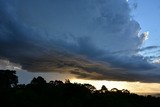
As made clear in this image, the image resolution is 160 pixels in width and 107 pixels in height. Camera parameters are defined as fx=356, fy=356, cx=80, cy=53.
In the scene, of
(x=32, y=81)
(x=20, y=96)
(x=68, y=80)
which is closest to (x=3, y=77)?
(x=32, y=81)

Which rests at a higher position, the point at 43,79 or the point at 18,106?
the point at 43,79

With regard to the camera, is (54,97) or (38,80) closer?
(54,97)

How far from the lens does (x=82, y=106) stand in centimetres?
10388

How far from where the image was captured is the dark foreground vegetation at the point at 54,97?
296ft

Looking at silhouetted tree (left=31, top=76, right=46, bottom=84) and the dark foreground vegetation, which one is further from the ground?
silhouetted tree (left=31, top=76, right=46, bottom=84)

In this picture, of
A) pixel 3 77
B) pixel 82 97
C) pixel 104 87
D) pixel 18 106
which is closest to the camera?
pixel 18 106

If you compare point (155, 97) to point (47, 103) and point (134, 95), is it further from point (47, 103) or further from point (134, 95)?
point (47, 103)

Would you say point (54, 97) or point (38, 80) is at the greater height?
point (38, 80)

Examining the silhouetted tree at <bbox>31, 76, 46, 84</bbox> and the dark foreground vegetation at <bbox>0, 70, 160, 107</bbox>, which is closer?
the dark foreground vegetation at <bbox>0, 70, 160, 107</bbox>

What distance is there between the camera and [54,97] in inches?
4350

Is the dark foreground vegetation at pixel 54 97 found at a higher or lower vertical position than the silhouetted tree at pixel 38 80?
lower

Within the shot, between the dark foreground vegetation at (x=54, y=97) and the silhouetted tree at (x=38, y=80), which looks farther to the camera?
the silhouetted tree at (x=38, y=80)

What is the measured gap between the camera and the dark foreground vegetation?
9023 cm

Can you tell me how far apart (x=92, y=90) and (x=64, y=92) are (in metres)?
23.0
